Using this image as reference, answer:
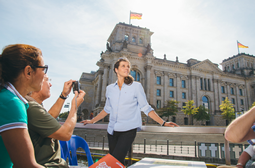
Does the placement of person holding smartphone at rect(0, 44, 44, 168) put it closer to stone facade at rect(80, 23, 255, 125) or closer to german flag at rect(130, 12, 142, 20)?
stone facade at rect(80, 23, 255, 125)

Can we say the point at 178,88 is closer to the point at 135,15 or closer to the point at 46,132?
the point at 135,15

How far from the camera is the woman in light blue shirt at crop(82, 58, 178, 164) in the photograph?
2.80 metres

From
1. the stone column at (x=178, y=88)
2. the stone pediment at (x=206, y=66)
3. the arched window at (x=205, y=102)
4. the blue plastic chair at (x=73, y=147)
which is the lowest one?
the blue plastic chair at (x=73, y=147)

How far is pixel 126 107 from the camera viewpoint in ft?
9.88

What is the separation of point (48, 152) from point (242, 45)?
2606 inches

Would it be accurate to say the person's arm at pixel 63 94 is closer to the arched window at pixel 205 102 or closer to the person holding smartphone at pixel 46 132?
the person holding smartphone at pixel 46 132

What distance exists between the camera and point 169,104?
37.7 metres

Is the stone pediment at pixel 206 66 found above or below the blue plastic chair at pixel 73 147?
above

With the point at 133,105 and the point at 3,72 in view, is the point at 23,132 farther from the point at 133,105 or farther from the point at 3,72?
the point at 133,105

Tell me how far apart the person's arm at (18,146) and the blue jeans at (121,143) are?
1.59 meters

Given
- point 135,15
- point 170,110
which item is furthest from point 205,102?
point 135,15

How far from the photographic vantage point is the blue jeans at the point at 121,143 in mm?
2650

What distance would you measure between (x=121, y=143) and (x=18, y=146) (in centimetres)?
175

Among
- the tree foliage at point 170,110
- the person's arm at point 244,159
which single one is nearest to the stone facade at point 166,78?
the tree foliage at point 170,110
